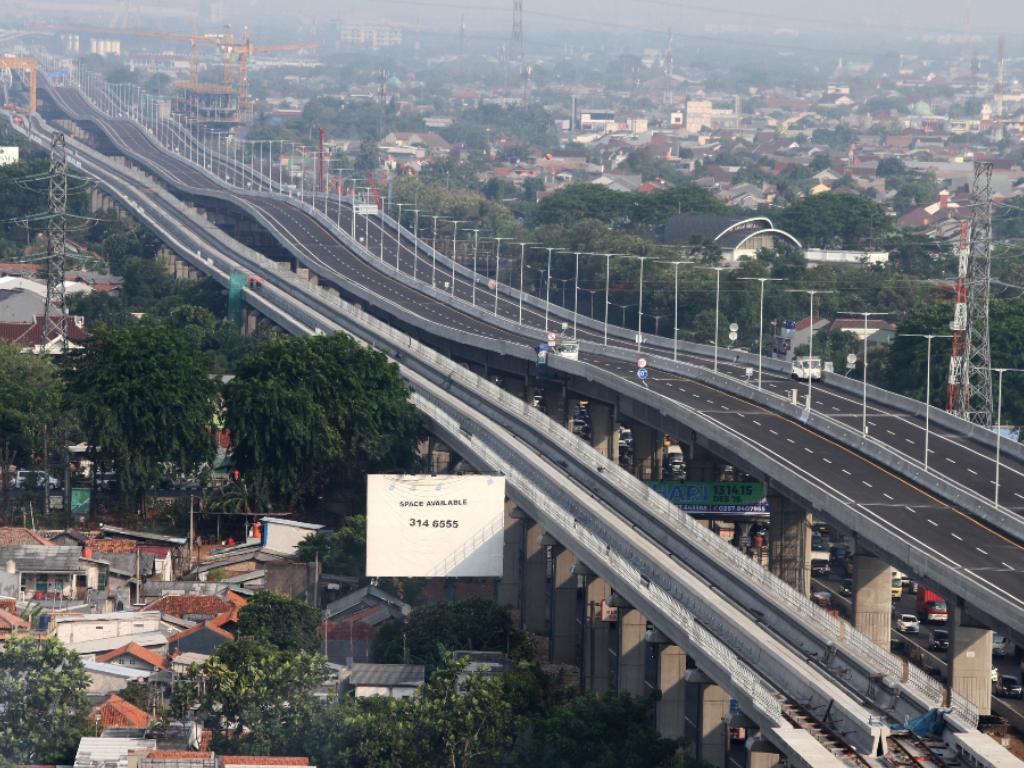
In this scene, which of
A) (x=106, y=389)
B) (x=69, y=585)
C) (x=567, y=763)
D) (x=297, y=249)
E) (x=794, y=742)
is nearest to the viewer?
(x=794, y=742)

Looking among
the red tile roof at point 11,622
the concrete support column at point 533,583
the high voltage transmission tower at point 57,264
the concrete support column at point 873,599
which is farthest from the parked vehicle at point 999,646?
the high voltage transmission tower at point 57,264

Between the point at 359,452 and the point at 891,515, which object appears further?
the point at 359,452

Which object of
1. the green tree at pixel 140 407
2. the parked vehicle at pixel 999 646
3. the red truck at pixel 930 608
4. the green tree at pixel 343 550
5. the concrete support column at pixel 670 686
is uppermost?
the green tree at pixel 140 407

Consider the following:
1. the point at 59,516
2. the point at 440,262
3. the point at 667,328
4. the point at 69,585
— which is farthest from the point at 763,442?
the point at 440,262

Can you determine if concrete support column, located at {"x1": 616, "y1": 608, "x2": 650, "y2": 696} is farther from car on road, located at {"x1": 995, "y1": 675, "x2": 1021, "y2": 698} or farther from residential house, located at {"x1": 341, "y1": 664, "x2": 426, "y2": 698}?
car on road, located at {"x1": 995, "y1": 675, "x2": 1021, "y2": 698}

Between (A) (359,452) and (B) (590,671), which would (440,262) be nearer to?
(A) (359,452)

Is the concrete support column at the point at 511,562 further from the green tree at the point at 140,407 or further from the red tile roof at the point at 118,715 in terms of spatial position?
the red tile roof at the point at 118,715

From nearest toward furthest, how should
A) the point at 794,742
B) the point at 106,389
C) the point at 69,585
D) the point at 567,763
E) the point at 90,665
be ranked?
the point at 794,742 → the point at 567,763 → the point at 90,665 → the point at 69,585 → the point at 106,389
